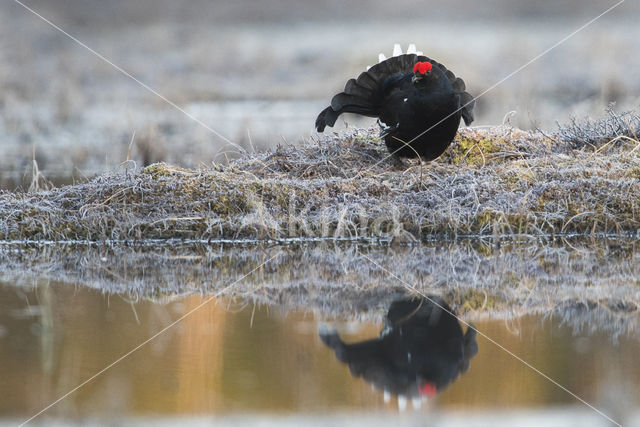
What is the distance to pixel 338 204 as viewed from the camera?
7660 millimetres

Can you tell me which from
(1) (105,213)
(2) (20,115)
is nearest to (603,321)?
(1) (105,213)

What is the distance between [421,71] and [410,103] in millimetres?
374

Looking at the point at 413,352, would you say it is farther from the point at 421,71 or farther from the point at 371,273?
the point at 421,71

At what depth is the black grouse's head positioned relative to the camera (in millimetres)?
7992

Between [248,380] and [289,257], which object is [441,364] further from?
[289,257]

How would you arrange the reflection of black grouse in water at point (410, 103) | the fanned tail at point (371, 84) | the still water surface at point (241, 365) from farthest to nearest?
the fanned tail at point (371, 84) < the reflection of black grouse in water at point (410, 103) < the still water surface at point (241, 365)

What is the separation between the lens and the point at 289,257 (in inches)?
269

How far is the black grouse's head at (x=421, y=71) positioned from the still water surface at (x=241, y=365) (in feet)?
11.1

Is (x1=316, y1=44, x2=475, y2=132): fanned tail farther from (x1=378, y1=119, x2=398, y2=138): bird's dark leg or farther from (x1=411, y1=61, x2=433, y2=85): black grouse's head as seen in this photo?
(x1=411, y1=61, x2=433, y2=85): black grouse's head

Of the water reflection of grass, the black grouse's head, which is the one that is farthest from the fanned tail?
the water reflection of grass

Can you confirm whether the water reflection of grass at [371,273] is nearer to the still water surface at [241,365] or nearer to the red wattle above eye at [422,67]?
the still water surface at [241,365]

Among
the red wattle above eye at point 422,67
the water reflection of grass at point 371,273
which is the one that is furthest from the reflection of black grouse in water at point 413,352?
the red wattle above eye at point 422,67

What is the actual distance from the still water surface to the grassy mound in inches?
87.1

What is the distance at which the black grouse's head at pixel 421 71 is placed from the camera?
315 inches
